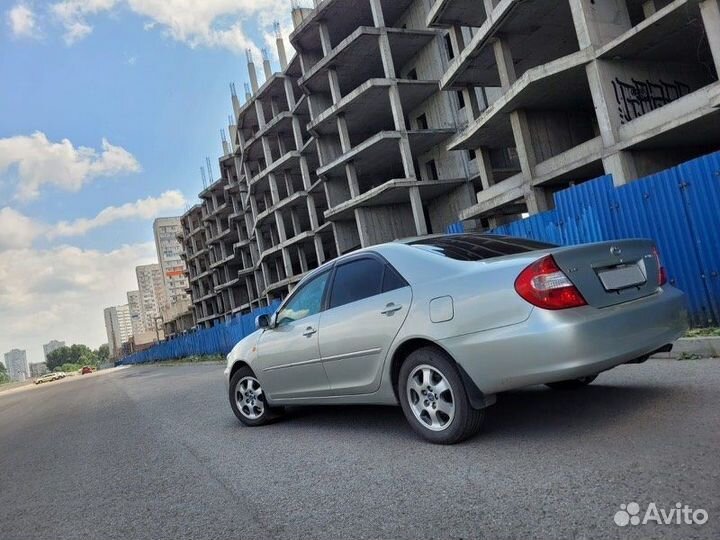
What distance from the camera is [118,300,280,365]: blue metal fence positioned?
97.3 ft

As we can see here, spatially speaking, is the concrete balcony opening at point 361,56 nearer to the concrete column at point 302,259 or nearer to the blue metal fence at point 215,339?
the concrete column at point 302,259

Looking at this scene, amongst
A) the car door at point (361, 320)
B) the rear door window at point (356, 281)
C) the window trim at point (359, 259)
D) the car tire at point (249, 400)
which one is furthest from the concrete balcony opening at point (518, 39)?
the car tire at point (249, 400)

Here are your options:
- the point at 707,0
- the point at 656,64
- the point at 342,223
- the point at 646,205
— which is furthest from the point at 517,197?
the point at 342,223

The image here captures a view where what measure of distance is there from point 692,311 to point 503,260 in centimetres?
564

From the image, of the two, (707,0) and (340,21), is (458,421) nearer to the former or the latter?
(707,0)

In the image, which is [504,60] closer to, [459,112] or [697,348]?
[459,112]

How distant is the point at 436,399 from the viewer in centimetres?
381

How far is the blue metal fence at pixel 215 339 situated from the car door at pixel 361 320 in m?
15.3

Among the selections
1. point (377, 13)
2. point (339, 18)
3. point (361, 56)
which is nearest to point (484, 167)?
point (377, 13)

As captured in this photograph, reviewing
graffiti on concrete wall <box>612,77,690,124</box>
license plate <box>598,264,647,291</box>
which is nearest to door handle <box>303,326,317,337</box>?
license plate <box>598,264,647,291</box>

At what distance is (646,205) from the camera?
26.5ft

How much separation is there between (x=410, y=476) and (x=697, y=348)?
14.2ft

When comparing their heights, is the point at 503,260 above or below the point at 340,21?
below

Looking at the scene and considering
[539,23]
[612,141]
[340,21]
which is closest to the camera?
[612,141]
